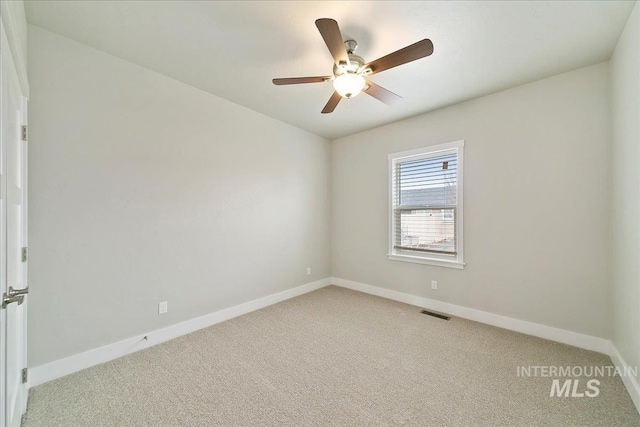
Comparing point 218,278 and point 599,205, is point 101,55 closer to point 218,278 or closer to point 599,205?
point 218,278

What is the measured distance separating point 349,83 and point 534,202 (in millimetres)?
2348

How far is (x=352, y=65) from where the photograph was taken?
82.5 inches

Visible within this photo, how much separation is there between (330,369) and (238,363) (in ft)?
2.64

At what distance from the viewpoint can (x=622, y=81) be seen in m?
2.05

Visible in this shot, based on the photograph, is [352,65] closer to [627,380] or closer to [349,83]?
[349,83]

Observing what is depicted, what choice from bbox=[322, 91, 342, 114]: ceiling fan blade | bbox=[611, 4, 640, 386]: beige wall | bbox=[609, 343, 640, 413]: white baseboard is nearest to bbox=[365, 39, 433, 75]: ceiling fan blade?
bbox=[322, 91, 342, 114]: ceiling fan blade

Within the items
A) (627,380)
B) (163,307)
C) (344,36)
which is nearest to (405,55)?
(344,36)

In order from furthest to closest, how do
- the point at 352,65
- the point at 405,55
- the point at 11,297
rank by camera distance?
1. the point at 352,65
2. the point at 405,55
3. the point at 11,297

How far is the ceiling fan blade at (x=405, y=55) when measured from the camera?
1652mm

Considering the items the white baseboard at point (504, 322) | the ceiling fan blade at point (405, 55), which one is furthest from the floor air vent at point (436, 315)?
the ceiling fan blade at point (405, 55)

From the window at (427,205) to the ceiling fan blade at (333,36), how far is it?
2126 millimetres

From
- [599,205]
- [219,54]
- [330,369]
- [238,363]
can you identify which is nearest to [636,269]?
[599,205]

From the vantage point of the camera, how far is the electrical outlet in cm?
260

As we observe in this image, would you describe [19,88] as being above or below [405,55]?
below
